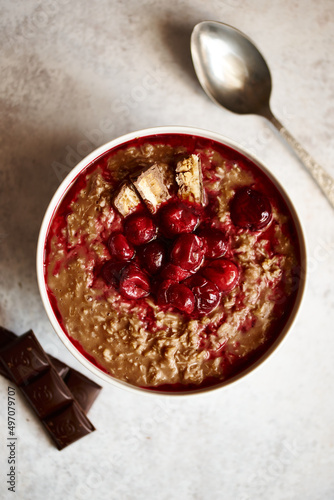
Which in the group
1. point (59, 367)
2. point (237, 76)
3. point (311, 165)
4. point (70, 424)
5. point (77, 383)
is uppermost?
point (237, 76)

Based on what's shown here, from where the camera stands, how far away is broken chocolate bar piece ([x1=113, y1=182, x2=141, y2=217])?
1938 mm

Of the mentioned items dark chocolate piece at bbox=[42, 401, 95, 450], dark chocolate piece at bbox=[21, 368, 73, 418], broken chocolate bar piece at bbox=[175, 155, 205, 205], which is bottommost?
dark chocolate piece at bbox=[42, 401, 95, 450]

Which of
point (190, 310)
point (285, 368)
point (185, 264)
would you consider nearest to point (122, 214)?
point (185, 264)

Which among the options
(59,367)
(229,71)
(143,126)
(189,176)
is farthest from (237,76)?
(59,367)

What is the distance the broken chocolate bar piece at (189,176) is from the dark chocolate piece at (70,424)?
1.31 m

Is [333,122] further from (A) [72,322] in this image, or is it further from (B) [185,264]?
(A) [72,322]

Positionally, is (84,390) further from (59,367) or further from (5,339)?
(5,339)

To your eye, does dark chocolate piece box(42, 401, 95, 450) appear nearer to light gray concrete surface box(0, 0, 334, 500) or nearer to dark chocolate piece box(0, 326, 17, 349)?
light gray concrete surface box(0, 0, 334, 500)

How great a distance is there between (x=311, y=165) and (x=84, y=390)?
1.72 meters

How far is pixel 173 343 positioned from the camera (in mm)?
1952

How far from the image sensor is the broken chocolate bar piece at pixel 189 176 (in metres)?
1.91

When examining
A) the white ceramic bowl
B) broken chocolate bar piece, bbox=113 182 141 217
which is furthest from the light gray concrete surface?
broken chocolate bar piece, bbox=113 182 141 217

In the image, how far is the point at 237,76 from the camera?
252 cm

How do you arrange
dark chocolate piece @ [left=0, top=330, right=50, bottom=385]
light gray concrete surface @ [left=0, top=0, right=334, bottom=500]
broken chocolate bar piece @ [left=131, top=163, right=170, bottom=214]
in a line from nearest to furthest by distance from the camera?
broken chocolate bar piece @ [left=131, top=163, right=170, bottom=214]
dark chocolate piece @ [left=0, top=330, right=50, bottom=385]
light gray concrete surface @ [left=0, top=0, right=334, bottom=500]
